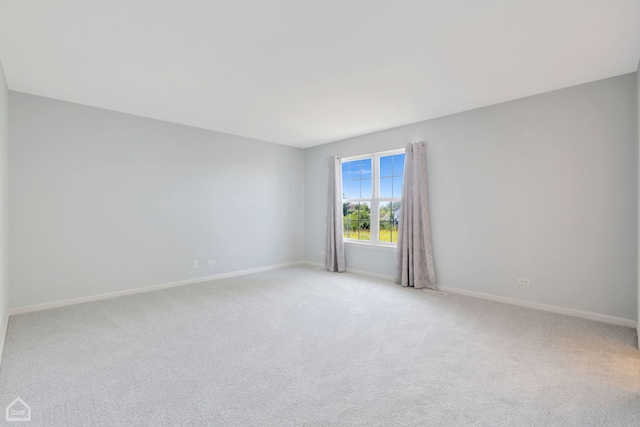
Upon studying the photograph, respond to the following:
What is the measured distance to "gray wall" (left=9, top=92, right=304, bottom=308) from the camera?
3.41 meters

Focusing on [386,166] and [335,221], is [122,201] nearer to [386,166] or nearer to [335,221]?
[335,221]

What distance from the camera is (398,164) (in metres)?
5.02

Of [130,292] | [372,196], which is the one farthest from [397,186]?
[130,292]

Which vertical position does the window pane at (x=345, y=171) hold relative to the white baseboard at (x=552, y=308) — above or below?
above

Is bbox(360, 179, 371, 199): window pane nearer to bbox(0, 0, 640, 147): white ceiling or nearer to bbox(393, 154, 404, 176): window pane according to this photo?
bbox(393, 154, 404, 176): window pane

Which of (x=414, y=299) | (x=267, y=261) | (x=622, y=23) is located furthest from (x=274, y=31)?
(x=267, y=261)

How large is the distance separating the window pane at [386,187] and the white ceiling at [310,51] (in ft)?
5.04

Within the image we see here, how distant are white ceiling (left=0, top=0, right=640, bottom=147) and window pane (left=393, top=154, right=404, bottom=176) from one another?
47.8 inches

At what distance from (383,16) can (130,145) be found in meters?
3.74

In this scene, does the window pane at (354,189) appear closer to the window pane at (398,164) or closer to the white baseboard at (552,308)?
the window pane at (398,164)

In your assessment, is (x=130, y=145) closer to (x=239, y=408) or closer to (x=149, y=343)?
(x=149, y=343)

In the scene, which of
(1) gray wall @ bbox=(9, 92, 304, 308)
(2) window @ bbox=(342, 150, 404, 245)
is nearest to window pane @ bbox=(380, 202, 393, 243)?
(2) window @ bbox=(342, 150, 404, 245)

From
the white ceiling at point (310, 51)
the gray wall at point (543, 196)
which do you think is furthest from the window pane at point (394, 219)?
the white ceiling at point (310, 51)

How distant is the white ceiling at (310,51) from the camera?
1.99m
